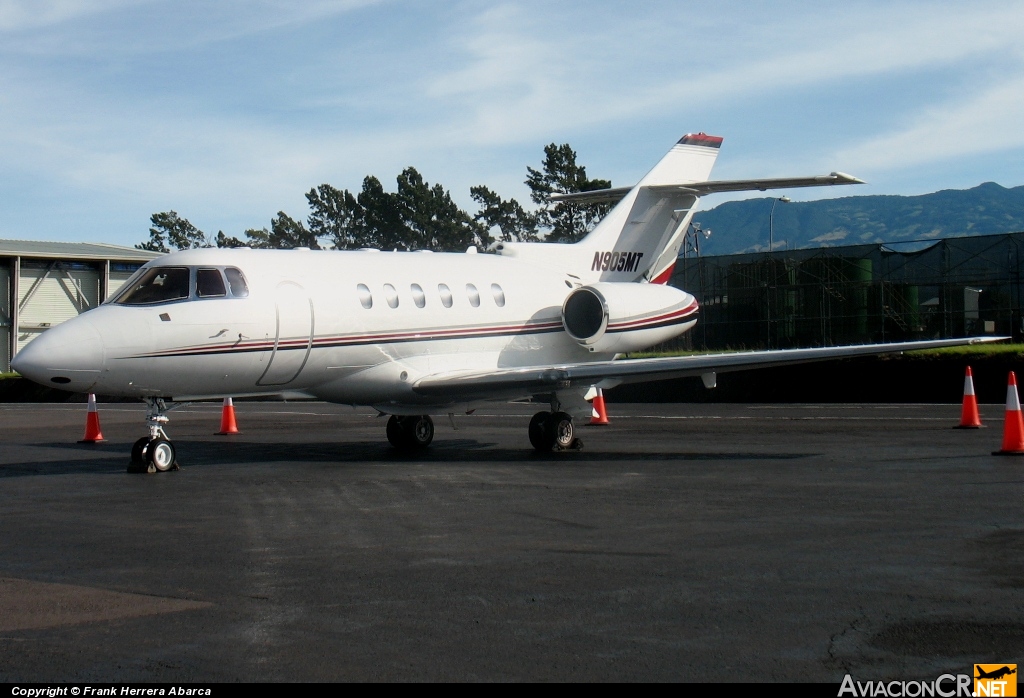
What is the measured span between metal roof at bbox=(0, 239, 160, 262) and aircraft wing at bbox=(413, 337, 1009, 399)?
43.4 metres

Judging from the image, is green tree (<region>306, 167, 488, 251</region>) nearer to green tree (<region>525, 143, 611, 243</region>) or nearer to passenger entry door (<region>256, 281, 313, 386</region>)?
green tree (<region>525, 143, 611, 243</region>)

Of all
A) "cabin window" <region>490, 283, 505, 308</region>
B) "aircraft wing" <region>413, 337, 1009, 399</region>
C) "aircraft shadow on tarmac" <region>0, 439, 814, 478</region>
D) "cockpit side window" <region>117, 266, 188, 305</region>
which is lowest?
"aircraft shadow on tarmac" <region>0, 439, 814, 478</region>

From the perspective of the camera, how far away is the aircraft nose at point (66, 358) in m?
12.5

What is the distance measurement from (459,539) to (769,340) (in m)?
34.6

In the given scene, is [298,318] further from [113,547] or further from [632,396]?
[632,396]

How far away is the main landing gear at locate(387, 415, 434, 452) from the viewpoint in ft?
55.3

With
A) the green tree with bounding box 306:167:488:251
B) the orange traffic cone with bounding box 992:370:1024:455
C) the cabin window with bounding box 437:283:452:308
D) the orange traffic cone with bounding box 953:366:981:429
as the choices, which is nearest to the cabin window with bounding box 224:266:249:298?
the cabin window with bounding box 437:283:452:308

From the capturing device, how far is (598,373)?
49.4 feet

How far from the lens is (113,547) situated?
848cm

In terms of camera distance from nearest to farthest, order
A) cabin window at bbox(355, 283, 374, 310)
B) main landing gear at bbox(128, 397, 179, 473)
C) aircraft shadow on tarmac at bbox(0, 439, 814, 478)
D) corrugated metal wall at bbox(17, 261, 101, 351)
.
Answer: main landing gear at bbox(128, 397, 179, 473)
aircraft shadow on tarmac at bbox(0, 439, 814, 478)
cabin window at bbox(355, 283, 374, 310)
corrugated metal wall at bbox(17, 261, 101, 351)

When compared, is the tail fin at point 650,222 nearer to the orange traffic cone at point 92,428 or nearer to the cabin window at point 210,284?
the cabin window at point 210,284

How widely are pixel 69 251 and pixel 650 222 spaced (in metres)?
49.0

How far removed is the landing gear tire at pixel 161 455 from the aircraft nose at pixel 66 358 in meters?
1.09

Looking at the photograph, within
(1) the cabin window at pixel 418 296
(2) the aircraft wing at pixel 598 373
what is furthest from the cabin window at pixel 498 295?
(2) the aircraft wing at pixel 598 373
